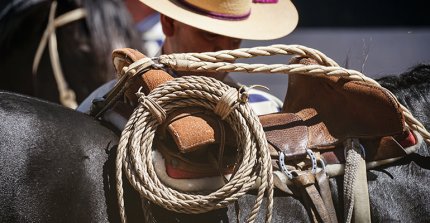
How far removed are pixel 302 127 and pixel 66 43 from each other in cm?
223

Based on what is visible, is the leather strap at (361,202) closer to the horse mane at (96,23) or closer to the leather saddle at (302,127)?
the leather saddle at (302,127)

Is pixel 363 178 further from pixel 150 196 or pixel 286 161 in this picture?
pixel 150 196

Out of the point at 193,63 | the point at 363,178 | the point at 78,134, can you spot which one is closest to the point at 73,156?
the point at 78,134

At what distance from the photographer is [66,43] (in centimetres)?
352

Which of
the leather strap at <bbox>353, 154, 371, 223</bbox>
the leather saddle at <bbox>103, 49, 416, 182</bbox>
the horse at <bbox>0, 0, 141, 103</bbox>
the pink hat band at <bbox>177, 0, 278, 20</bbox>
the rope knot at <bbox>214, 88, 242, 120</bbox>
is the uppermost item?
the rope knot at <bbox>214, 88, 242, 120</bbox>

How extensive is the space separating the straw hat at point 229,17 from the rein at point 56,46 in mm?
1617

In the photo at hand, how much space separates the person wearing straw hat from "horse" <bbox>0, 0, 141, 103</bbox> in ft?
3.88

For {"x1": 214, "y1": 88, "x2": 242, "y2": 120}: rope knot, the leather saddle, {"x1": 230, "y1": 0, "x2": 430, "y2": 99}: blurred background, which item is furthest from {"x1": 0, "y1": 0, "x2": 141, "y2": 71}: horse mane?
{"x1": 214, "y1": 88, "x2": 242, "y2": 120}: rope knot

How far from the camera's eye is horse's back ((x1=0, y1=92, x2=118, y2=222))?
1.37 m

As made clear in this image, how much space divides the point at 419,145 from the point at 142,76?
72 centimetres

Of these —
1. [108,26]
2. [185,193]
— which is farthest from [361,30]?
[185,193]

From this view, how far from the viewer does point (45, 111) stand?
1.48 meters

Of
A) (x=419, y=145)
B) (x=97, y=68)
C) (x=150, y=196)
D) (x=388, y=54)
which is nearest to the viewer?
(x=150, y=196)

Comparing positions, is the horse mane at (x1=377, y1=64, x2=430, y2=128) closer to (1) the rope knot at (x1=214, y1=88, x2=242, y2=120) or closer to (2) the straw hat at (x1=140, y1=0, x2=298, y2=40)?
(2) the straw hat at (x1=140, y1=0, x2=298, y2=40)
